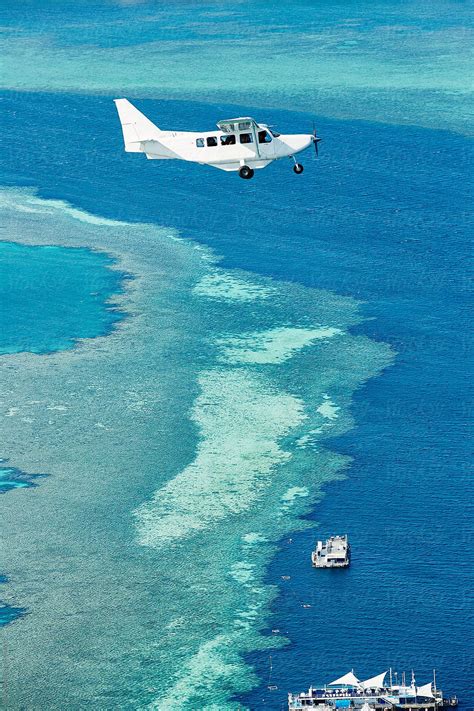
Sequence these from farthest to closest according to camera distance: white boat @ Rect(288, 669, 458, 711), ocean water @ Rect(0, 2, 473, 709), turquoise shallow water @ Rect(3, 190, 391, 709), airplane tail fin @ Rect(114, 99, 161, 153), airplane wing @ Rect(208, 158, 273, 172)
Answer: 1. turquoise shallow water @ Rect(3, 190, 391, 709)
2. ocean water @ Rect(0, 2, 473, 709)
3. white boat @ Rect(288, 669, 458, 711)
4. airplane tail fin @ Rect(114, 99, 161, 153)
5. airplane wing @ Rect(208, 158, 273, 172)

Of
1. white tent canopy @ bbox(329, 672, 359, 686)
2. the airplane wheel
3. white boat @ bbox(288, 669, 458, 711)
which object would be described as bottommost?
white boat @ bbox(288, 669, 458, 711)

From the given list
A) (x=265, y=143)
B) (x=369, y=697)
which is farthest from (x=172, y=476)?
(x=265, y=143)

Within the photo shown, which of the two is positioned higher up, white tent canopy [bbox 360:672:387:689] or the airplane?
the airplane

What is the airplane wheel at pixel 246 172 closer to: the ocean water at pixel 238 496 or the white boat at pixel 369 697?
the white boat at pixel 369 697

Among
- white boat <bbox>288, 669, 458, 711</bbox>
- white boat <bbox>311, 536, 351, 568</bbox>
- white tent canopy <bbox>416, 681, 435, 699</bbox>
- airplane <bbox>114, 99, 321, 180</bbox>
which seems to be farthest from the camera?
white boat <bbox>311, 536, 351, 568</bbox>

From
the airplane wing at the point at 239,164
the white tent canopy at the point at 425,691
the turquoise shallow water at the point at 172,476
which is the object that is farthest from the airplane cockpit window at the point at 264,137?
the turquoise shallow water at the point at 172,476

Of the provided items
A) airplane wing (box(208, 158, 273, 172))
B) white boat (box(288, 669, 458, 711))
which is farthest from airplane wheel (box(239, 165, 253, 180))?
white boat (box(288, 669, 458, 711))

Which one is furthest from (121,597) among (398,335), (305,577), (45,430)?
(398,335)

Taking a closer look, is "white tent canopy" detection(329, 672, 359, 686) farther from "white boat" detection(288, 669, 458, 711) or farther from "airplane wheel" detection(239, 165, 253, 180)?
"airplane wheel" detection(239, 165, 253, 180)

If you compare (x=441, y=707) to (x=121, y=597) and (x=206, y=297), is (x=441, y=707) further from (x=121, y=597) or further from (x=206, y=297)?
(x=206, y=297)
